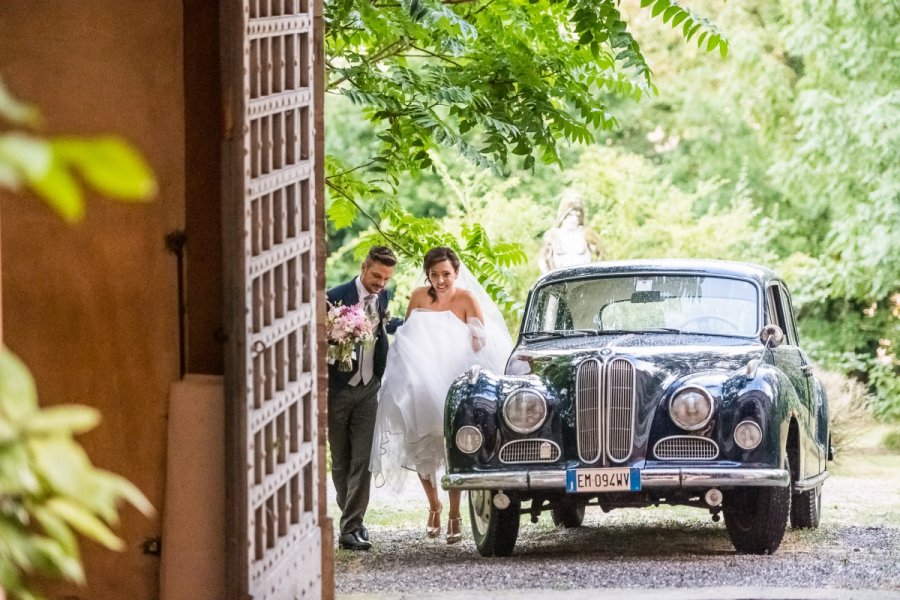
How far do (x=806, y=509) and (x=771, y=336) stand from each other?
6.55ft

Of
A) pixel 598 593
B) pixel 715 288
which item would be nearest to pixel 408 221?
pixel 715 288

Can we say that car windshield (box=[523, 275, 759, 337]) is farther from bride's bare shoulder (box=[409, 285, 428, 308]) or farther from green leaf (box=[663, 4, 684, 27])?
green leaf (box=[663, 4, 684, 27])

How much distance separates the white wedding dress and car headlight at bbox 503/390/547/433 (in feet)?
3.88

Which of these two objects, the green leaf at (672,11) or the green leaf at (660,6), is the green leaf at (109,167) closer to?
the green leaf at (660,6)

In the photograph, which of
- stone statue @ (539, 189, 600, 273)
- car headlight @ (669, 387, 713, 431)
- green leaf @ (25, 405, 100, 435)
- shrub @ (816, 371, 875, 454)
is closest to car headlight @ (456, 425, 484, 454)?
car headlight @ (669, 387, 713, 431)

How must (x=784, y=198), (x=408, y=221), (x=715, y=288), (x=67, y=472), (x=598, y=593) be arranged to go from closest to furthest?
1. (x=67, y=472)
2. (x=598, y=593)
3. (x=715, y=288)
4. (x=408, y=221)
5. (x=784, y=198)

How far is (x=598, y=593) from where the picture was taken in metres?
7.43

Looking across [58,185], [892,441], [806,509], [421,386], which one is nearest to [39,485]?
[58,185]

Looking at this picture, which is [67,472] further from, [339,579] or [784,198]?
[784,198]

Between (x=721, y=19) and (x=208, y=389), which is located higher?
(x=721, y=19)

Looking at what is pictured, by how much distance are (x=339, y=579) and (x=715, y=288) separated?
3378 mm

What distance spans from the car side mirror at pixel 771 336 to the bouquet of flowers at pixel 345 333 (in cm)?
270

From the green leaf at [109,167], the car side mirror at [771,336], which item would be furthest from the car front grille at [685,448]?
the green leaf at [109,167]

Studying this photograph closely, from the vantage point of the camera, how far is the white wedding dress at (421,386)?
10.0 m
